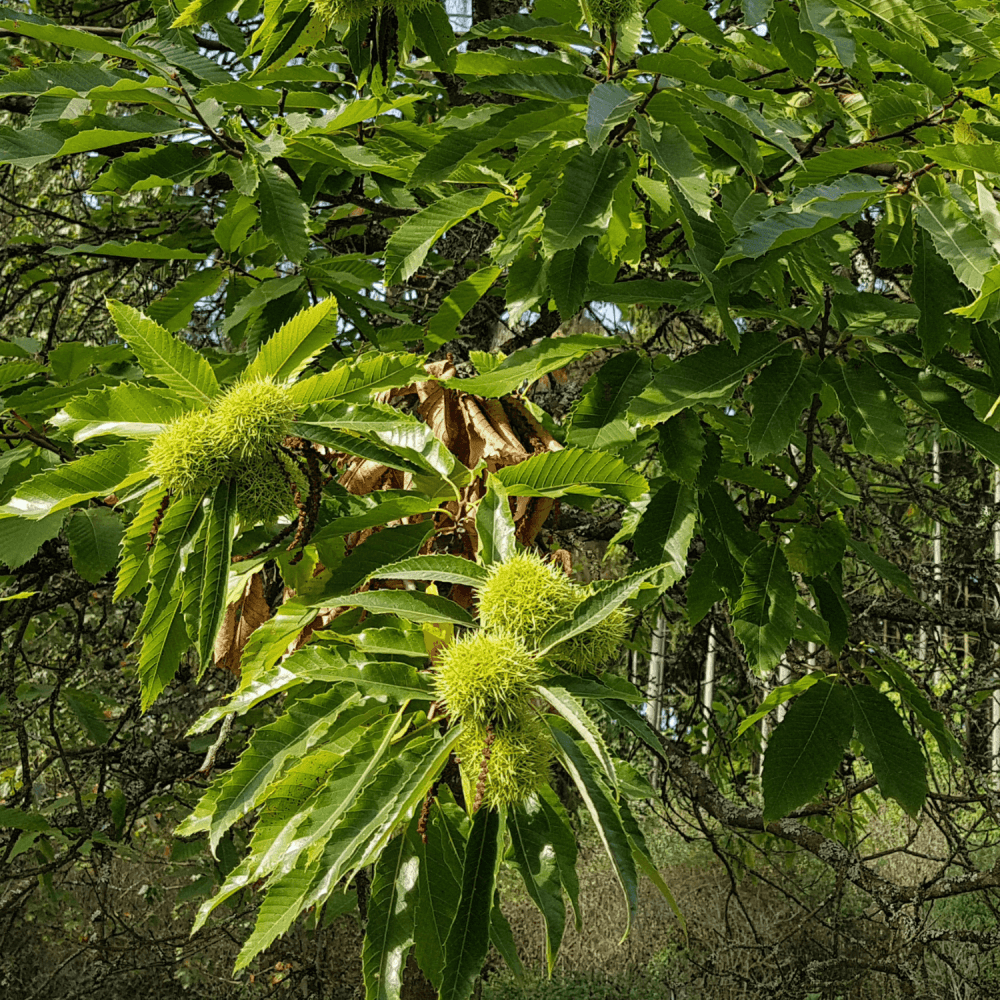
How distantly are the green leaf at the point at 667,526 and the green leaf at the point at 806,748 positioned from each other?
0.46m

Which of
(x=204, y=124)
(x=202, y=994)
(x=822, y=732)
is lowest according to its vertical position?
(x=202, y=994)

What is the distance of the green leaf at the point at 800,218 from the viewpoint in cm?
112

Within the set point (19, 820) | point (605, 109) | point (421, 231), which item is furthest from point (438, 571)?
point (19, 820)

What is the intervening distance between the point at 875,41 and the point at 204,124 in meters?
1.09

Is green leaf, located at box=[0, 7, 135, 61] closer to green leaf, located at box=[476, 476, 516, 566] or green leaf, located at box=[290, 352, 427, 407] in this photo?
green leaf, located at box=[290, 352, 427, 407]

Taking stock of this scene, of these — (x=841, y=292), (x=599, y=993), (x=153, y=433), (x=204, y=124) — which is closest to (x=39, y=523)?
(x=153, y=433)

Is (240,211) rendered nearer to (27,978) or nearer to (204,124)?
(204,124)

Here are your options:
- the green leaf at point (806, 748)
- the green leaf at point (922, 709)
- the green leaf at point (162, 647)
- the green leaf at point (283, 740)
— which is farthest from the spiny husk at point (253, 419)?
the green leaf at point (922, 709)

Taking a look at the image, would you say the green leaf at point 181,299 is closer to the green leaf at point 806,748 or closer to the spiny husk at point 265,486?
the spiny husk at point 265,486

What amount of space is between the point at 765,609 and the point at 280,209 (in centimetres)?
114

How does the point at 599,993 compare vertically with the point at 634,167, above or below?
below

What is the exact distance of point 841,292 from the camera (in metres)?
1.47

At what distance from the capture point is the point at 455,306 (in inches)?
65.2

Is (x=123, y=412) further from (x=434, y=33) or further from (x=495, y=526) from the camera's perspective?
(x=434, y=33)
